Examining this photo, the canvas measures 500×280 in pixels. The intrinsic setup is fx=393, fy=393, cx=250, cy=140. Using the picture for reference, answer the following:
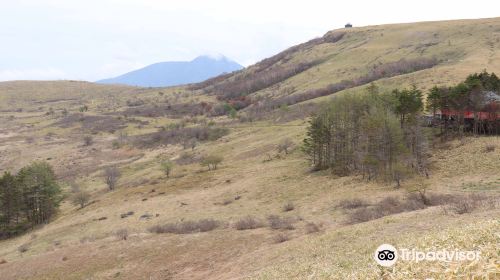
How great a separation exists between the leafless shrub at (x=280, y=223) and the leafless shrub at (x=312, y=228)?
1.51 metres

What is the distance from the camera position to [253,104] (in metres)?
171

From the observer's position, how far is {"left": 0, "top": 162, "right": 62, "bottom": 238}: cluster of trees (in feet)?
225

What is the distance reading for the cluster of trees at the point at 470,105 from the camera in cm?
5388

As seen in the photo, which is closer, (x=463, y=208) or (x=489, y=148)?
(x=463, y=208)

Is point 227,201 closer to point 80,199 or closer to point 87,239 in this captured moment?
point 87,239

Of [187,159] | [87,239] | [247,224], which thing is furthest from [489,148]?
[187,159]

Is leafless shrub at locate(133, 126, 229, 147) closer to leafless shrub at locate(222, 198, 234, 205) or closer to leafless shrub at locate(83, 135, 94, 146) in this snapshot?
leafless shrub at locate(83, 135, 94, 146)

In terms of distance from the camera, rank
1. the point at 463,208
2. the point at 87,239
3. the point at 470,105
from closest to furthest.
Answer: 1. the point at 463,208
2. the point at 87,239
3. the point at 470,105

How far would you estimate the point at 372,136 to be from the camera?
179 ft

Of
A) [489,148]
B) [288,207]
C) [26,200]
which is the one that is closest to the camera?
[288,207]

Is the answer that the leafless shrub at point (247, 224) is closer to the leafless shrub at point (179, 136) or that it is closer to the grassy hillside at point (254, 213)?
the grassy hillside at point (254, 213)

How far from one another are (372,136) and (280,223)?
23743mm

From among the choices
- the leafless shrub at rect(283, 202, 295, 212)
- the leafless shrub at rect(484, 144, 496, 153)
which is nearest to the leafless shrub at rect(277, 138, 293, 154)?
the leafless shrub at rect(283, 202, 295, 212)

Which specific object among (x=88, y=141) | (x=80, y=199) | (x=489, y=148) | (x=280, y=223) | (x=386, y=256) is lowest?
(x=80, y=199)
